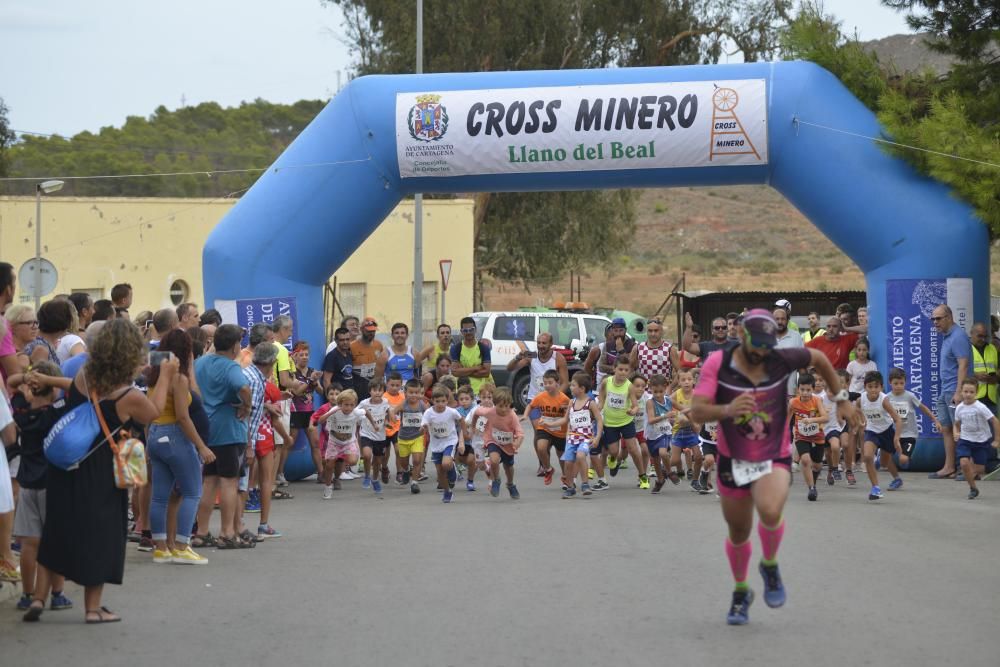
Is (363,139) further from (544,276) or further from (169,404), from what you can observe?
(544,276)

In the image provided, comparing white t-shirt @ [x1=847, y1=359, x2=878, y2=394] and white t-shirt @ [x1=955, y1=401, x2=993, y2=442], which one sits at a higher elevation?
white t-shirt @ [x1=847, y1=359, x2=878, y2=394]

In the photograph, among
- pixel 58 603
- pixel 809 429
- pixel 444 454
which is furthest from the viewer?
pixel 444 454

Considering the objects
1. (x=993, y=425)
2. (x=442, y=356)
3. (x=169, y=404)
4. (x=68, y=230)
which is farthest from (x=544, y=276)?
(x=169, y=404)

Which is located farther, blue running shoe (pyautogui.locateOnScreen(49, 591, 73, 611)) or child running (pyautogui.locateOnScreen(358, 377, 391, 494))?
child running (pyautogui.locateOnScreen(358, 377, 391, 494))

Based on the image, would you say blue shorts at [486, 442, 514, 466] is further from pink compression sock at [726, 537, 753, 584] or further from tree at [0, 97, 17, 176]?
tree at [0, 97, 17, 176]

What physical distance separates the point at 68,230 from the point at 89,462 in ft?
94.9

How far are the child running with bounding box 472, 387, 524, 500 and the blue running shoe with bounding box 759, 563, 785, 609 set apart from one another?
6507 millimetres

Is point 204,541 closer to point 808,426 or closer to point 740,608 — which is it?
point 740,608

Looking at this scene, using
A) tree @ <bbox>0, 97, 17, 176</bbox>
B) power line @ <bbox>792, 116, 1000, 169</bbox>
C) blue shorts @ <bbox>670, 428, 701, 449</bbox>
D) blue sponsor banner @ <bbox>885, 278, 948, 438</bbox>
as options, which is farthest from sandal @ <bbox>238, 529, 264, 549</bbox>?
tree @ <bbox>0, 97, 17, 176</bbox>

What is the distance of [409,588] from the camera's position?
8.94m

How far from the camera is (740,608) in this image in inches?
306

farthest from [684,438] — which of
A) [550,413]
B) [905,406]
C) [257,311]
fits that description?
[257,311]

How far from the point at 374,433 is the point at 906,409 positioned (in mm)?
5633

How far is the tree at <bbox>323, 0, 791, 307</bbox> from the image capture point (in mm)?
37344
